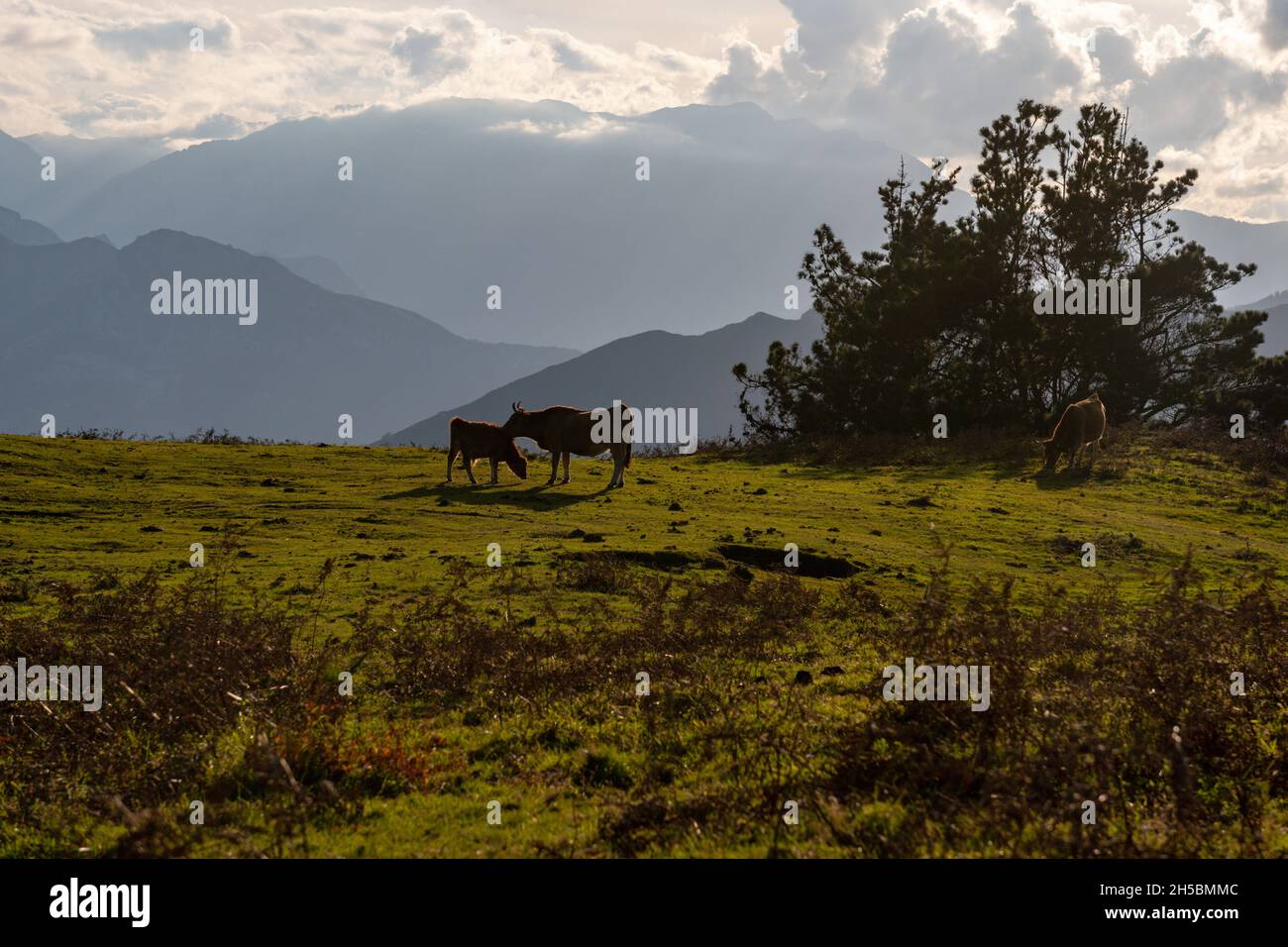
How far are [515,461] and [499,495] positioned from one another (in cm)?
313

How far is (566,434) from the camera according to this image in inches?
1177

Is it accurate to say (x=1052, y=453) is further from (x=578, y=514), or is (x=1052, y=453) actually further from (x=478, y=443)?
(x=478, y=443)

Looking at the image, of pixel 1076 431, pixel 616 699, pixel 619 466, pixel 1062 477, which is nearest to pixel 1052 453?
pixel 1076 431

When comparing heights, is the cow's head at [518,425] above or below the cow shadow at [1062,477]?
above

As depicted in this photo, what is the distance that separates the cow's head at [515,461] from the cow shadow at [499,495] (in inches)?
29.5

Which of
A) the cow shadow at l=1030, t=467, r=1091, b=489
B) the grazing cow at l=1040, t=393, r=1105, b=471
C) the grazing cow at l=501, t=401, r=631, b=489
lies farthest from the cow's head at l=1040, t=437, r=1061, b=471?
the grazing cow at l=501, t=401, r=631, b=489

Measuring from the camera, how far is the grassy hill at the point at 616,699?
7.37 m

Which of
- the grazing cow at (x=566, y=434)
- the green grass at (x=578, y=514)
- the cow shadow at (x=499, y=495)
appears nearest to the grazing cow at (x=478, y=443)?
the grazing cow at (x=566, y=434)

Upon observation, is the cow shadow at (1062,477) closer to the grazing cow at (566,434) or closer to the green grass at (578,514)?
the green grass at (578,514)

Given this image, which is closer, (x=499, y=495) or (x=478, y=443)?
(x=499, y=495)

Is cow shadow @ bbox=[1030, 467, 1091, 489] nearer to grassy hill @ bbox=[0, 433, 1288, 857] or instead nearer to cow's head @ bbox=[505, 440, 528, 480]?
grassy hill @ bbox=[0, 433, 1288, 857]

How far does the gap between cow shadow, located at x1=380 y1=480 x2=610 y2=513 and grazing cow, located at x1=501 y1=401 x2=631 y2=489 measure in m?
1.07
